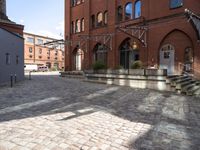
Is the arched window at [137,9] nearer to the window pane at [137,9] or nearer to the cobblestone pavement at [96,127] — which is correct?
the window pane at [137,9]

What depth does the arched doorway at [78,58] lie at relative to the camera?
2553 centimetres

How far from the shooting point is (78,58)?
26359 millimetres

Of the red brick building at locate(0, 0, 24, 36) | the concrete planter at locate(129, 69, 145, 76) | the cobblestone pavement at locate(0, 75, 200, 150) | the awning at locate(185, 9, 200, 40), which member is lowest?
the cobblestone pavement at locate(0, 75, 200, 150)

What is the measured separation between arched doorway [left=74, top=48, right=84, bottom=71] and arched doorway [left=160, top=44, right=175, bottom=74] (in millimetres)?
11117

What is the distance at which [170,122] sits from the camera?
563 centimetres

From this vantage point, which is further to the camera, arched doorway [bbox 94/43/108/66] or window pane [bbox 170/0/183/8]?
arched doorway [bbox 94/43/108/66]

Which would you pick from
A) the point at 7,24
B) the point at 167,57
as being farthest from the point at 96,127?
the point at 7,24

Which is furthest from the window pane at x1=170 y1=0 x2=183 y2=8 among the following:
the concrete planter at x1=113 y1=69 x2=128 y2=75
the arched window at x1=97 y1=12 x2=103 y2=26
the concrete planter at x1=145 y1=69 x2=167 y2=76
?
the arched window at x1=97 y1=12 x2=103 y2=26

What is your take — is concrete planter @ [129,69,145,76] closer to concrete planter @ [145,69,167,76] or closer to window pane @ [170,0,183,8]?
concrete planter @ [145,69,167,76]

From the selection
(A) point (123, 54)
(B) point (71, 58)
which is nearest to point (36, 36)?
(B) point (71, 58)

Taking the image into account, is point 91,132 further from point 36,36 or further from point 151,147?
point 36,36

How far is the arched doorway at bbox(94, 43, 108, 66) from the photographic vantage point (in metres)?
22.5

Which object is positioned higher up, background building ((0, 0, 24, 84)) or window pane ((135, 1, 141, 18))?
window pane ((135, 1, 141, 18))

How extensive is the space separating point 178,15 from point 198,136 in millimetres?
13593
